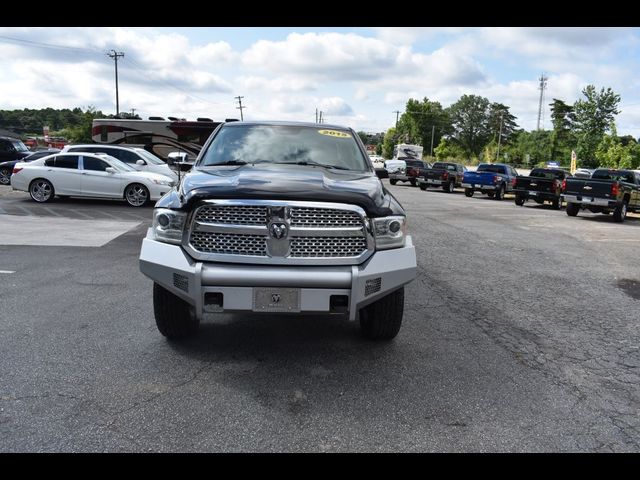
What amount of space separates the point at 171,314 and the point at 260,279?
44.1 inches

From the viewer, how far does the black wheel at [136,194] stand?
15.2 m

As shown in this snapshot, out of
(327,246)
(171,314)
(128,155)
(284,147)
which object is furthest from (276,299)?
(128,155)

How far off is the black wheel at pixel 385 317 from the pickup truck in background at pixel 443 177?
27.7 meters

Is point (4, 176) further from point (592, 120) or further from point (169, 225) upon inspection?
point (592, 120)

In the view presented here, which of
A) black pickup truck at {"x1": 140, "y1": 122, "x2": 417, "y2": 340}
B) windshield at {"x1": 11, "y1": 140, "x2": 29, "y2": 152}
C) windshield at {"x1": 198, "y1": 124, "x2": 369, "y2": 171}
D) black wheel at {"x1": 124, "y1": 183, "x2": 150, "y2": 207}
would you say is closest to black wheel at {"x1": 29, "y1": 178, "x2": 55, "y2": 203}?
black wheel at {"x1": 124, "y1": 183, "x2": 150, "y2": 207}

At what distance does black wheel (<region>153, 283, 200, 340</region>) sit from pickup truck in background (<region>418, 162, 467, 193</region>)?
2821 cm

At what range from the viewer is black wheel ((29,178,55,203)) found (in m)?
15.5

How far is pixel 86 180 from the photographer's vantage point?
50.2 feet

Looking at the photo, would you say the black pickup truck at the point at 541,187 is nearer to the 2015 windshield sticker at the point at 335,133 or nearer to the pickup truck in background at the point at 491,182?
the pickup truck in background at the point at 491,182

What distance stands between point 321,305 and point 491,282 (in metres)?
4.35

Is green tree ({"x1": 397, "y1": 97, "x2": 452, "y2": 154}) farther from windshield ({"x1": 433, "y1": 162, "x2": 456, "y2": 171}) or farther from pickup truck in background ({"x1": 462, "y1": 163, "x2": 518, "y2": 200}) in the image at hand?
pickup truck in background ({"x1": 462, "y1": 163, "x2": 518, "y2": 200})

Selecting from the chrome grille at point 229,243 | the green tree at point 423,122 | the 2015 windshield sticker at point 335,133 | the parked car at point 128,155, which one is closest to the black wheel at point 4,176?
the parked car at point 128,155

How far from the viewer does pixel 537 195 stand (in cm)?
2300
